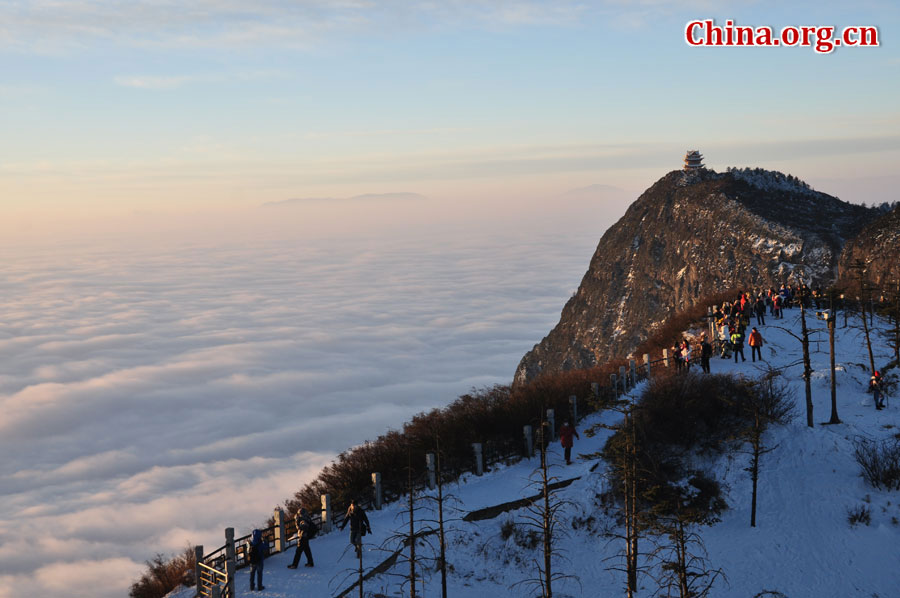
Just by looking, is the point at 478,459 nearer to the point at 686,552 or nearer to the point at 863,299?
the point at 686,552

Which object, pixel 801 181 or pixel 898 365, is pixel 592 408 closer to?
pixel 898 365

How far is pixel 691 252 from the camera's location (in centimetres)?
10219

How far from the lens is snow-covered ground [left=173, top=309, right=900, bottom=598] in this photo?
60.0 ft

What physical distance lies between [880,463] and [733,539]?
569 centimetres

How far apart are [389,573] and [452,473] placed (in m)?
6.38

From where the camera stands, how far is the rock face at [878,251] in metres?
64.1

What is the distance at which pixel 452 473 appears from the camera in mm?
23719

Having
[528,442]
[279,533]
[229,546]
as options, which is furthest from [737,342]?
[229,546]

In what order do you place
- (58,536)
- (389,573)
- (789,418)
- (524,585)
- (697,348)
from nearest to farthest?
(389,573)
(524,585)
(789,418)
(697,348)
(58,536)

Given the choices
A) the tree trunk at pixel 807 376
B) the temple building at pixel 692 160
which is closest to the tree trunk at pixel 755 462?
the tree trunk at pixel 807 376

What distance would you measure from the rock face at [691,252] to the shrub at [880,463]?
185 feet

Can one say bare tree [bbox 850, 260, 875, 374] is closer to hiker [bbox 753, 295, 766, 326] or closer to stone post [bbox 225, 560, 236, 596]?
hiker [bbox 753, 295, 766, 326]

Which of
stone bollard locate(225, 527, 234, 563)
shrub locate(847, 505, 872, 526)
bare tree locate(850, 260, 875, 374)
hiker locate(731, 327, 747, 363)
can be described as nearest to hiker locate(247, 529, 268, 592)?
stone bollard locate(225, 527, 234, 563)

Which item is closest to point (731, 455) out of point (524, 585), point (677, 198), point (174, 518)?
point (524, 585)
